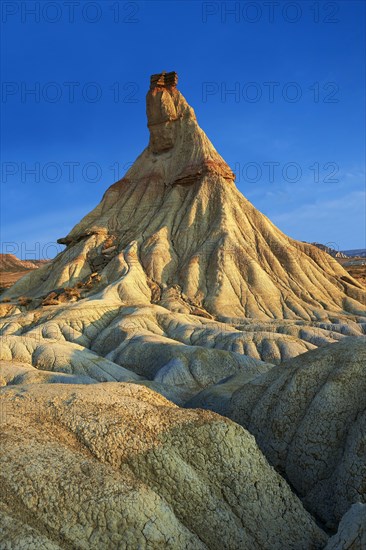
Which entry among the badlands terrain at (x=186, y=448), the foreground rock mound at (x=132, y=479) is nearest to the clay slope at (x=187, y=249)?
the badlands terrain at (x=186, y=448)

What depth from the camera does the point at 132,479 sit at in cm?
750

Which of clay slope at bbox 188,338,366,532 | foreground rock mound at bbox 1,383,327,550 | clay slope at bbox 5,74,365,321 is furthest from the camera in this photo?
clay slope at bbox 5,74,365,321

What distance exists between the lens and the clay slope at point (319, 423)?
959cm

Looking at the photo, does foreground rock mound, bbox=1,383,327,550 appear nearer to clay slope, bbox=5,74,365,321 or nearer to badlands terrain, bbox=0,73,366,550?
badlands terrain, bbox=0,73,366,550

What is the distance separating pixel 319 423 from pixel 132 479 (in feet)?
15.2

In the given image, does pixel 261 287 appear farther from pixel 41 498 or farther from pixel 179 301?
pixel 41 498

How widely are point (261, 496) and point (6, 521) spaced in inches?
160

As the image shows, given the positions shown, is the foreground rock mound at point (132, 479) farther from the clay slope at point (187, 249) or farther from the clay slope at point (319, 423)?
the clay slope at point (187, 249)

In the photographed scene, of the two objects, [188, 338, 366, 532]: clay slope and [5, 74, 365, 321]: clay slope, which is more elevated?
[5, 74, 365, 321]: clay slope

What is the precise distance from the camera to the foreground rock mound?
22.0ft

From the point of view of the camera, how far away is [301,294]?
48.6 metres

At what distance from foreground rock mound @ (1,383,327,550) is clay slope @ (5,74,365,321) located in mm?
35191

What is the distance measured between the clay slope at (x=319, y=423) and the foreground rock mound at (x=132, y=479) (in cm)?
126

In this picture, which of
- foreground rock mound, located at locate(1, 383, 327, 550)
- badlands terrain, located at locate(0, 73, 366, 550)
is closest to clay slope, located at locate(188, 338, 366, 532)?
badlands terrain, located at locate(0, 73, 366, 550)
